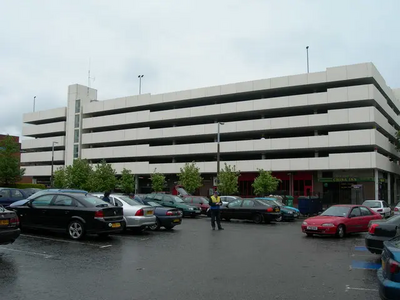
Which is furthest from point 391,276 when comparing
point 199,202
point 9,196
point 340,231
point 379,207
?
point 379,207

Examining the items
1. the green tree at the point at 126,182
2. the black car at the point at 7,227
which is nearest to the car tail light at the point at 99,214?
the black car at the point at 7,227

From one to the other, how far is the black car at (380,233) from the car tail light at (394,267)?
5.14 metres

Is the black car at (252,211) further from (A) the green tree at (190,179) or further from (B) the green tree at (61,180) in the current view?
(B) the green tree at (61,180)

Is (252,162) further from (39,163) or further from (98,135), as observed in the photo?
(39,163)

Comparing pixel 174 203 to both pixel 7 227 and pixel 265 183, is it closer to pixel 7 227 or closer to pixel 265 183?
pixel 7 227

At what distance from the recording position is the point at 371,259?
34.1ft

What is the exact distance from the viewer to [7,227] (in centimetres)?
920

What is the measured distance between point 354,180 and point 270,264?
38.6 metres

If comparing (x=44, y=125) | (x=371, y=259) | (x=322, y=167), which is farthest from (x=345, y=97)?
(x=44, y=125)

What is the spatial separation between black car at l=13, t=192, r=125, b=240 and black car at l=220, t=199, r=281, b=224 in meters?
10.4

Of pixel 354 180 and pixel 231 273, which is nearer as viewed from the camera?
pixel 231 273

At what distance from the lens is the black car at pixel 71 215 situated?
12.1 m

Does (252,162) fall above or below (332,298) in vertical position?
above

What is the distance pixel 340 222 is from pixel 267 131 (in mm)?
34180
